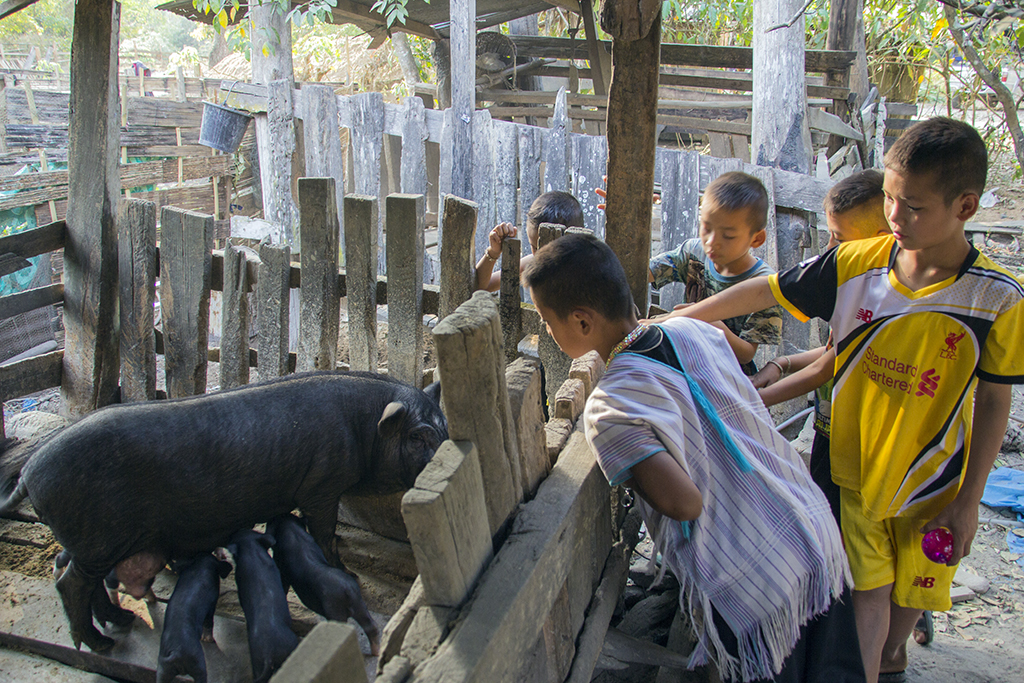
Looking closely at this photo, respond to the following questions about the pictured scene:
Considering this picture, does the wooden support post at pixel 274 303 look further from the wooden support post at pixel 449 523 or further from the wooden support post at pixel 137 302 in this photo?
the wooden support post at pixel 449 523

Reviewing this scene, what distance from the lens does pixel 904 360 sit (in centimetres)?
220

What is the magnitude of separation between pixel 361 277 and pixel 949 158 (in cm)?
275

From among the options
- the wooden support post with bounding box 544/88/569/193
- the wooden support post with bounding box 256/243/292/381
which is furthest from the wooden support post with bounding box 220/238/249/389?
the wooden support post with bounding box 544/88/569/193

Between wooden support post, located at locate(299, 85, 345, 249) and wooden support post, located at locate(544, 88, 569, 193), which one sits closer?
wooden support post, located at locate(544, 88, 569, 193)

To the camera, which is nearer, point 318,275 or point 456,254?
point 456,254

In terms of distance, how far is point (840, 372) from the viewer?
2.40 meters

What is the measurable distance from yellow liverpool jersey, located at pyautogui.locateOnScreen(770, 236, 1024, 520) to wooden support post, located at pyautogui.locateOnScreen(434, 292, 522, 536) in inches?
47.5

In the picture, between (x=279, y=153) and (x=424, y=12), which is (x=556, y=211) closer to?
(x=279, y=153)

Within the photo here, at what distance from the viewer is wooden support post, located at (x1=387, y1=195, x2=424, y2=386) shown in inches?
139

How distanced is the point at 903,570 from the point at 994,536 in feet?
7.50

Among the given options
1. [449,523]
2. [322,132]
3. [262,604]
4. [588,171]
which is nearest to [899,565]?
[449,523]

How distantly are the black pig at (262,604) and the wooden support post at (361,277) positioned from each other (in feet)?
3.84

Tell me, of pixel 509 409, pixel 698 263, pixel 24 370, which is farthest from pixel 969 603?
pixel 24 370

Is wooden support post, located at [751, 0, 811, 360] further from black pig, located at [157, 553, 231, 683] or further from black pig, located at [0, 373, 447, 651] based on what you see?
black pig, located at [157, 553, 231, 683]
